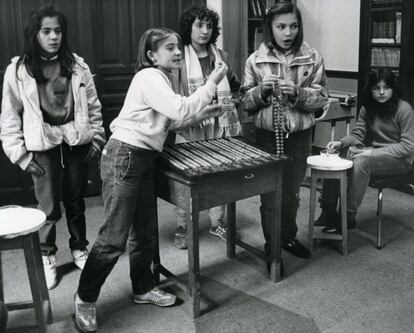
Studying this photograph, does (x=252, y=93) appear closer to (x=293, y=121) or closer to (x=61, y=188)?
(x=293, y=121)

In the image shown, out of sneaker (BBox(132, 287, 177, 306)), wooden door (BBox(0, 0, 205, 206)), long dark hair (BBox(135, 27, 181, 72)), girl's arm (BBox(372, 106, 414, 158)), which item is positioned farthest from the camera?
wooden door (BBox(0, 0, 205, 206))

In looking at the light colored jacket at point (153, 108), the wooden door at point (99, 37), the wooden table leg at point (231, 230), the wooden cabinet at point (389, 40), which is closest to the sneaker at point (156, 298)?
the wooden table leg at point (231, 230)

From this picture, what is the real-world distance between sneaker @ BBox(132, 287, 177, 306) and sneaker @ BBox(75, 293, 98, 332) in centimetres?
29

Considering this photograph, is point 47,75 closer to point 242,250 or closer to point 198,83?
point 198,83

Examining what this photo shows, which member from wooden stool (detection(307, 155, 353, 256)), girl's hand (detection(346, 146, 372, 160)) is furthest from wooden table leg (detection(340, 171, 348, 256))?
girl's hand (detection(346, 146, 372, 160))

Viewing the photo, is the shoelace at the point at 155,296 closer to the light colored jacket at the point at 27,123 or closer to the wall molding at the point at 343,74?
the light colored jacket at the point at 27,123

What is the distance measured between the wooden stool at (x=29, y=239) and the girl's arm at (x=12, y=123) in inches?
20.5

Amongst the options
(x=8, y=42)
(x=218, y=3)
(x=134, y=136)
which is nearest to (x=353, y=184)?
(x=134, y=136)

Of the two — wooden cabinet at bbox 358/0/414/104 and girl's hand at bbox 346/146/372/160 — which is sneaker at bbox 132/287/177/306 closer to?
girl's hand at bbox 346/146/372/160

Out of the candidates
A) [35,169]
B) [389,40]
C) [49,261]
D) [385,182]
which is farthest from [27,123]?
[389,40]

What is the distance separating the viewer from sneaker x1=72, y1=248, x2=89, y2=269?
3018 mm

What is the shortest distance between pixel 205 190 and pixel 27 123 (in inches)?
43.8

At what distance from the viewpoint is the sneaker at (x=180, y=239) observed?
3285 mm

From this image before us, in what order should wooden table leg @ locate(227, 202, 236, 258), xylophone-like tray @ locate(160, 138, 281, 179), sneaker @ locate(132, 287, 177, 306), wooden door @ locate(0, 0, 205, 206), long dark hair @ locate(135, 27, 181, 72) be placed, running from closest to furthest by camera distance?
long dark hair @ locate(135, 27, 181, 72) < xylophone-like tray @ locate(160, 138, 281, 179) < sneaker @ locate(132, 287, 177, 306) < wooden table leg @ locate(227, 202, 236, 258) < wooden door @ locate(0, 0, 205, 206)
